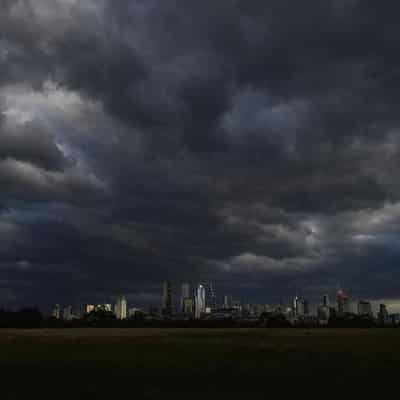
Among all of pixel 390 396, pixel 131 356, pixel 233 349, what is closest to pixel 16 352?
pixel 131 356

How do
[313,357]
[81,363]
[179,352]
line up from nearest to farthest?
[81,363] → [313,357] → [179,352]

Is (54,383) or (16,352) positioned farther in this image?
(16,352)

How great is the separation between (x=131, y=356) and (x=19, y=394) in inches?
1434

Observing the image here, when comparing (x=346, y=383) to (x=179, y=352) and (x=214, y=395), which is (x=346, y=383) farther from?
(x=179, y=352)

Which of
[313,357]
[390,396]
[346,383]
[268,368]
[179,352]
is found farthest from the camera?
[179,352]

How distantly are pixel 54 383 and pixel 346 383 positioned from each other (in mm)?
28093

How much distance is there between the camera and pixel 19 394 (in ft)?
149

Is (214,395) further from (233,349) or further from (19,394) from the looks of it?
(233,349)

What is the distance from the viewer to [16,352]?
86.9 meters

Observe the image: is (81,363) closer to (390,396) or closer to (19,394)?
(19,394)

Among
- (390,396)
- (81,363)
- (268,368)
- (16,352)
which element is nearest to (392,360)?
(268,368)

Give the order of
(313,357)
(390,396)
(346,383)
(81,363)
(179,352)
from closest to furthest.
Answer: (390,396), (346,383), (81,363), (313,357), (179,352)

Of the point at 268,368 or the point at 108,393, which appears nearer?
the point at 108,393

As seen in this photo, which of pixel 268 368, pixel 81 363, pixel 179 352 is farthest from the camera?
pixel 179 352
